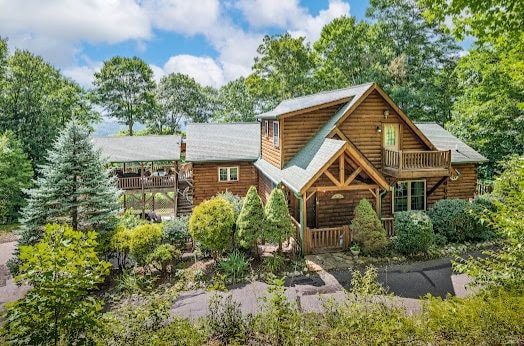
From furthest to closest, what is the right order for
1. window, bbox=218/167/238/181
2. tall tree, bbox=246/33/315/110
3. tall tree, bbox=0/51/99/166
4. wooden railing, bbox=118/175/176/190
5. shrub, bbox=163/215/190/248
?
tall tree, bbox=246/33/315/110 < tall tree, bbox=0/51/99/166 < wooden railing, bbox=118/175/176/190 < window, bbox=218/167/238/181 < shrub, bbox=163/215/190/248

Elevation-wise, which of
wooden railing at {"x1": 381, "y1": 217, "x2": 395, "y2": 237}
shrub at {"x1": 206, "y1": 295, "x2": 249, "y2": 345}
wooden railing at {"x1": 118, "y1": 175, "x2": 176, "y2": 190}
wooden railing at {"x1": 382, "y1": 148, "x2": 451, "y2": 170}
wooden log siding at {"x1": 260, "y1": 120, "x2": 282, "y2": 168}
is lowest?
shrub at {"x1": 206, "y1": 295, "x2": 249, "y2": 345}

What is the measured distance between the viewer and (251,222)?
44.2 ft

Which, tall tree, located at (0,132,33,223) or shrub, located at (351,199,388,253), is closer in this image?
shrub, located at (351,199,388,253)

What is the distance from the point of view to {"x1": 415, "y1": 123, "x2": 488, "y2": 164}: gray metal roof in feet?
65.1

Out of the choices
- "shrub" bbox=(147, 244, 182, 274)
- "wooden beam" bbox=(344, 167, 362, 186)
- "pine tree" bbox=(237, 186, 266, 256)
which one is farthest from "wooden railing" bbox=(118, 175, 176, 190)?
"wooden beam" bbox=(344, 167, 362, 186)

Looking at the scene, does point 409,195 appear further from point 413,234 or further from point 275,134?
point 275,134

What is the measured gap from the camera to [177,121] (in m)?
52.2

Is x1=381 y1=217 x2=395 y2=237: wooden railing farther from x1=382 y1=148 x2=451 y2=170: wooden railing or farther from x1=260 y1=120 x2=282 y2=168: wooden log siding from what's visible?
x1=260 y1=120 x2=282 y2=168: wooden log siding

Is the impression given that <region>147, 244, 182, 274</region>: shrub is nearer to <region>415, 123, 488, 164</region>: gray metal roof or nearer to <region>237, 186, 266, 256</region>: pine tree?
<region>237, 186, 266, 256</region>: pine tree

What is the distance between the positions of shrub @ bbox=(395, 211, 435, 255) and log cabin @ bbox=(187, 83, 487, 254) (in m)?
1.37

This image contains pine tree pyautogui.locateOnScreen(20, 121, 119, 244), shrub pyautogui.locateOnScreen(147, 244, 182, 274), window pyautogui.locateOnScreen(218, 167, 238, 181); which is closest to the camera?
shrub pyautogui.locateOnScreen(147, 244, 182, 274)

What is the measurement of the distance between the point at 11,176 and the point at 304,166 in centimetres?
2313

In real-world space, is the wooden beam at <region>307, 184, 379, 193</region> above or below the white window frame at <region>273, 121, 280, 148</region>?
below

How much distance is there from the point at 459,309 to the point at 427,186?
14933 mm
